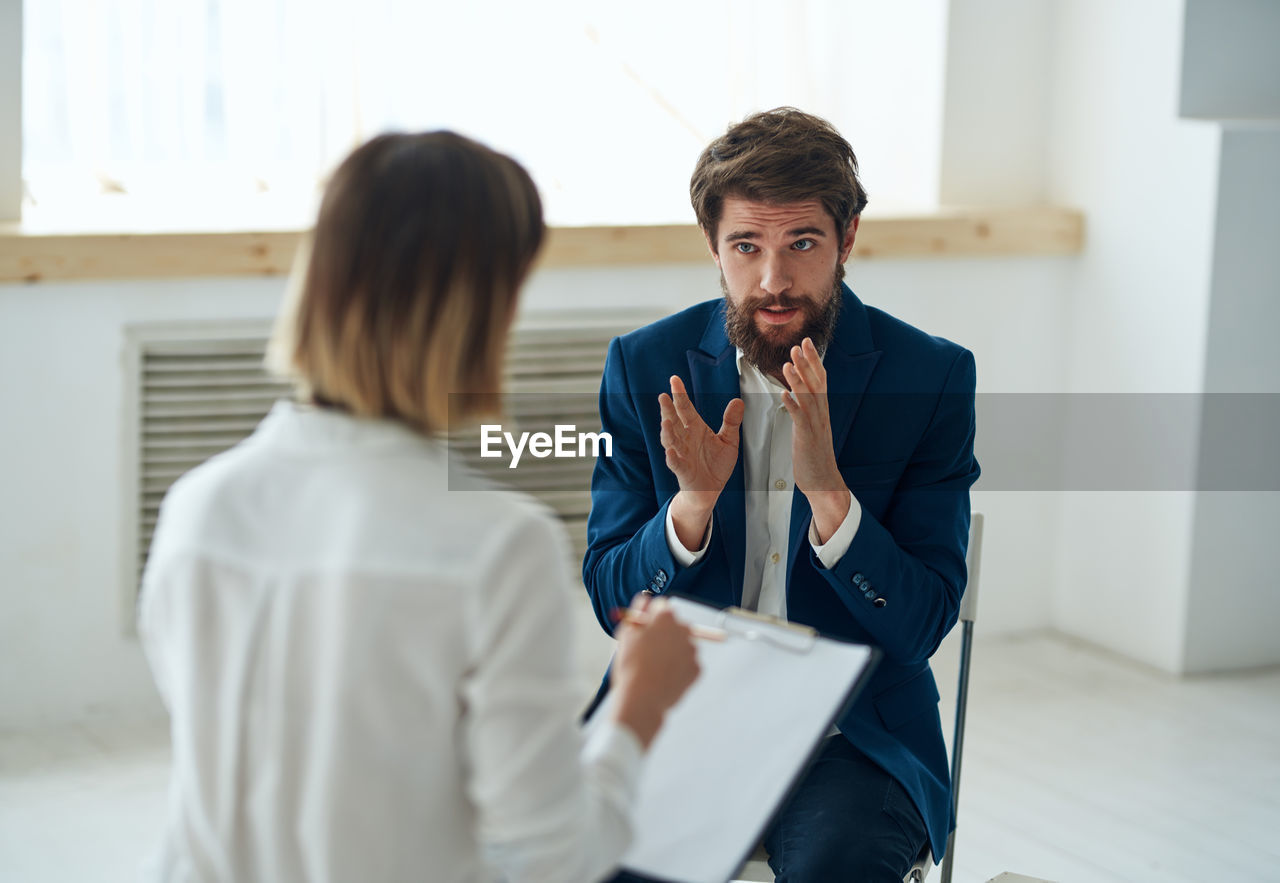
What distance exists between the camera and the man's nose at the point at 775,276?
1.75 meters

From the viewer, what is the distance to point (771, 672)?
4.17ft

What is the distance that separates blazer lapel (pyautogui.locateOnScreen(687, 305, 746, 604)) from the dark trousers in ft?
0.84

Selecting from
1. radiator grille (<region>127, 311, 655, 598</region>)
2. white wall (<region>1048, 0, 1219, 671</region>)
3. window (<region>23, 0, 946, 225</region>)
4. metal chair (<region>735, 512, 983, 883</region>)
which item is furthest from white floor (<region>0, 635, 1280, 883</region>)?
window (<region>23, 0, 946, 225</region>)

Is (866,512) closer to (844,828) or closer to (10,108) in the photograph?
(844,828)

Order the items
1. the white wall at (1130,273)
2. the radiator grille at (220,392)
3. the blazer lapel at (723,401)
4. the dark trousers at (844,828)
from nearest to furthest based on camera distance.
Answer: the dark trousers at (844,828), the blazer lapel at (723,401), the radiator grille at (220,392), the white wall at (1130,273)

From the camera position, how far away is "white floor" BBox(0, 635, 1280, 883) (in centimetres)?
249

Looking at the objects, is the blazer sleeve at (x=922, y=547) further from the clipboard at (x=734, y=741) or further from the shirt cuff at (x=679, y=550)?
the clipboard at (x=734, y=741)

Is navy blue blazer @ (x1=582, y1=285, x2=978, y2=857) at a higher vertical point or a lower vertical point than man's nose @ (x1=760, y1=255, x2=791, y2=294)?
lower

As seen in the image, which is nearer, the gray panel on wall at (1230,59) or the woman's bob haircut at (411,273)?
the woman's bob haircut at (411,273)

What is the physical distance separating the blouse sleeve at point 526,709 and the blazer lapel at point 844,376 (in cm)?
79

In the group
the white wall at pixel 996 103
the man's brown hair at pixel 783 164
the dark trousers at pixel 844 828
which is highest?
the white wall at pixel 996 103

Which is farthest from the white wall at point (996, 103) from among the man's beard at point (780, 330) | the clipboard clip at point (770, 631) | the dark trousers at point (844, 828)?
the clipboard clip at point (770, 631)

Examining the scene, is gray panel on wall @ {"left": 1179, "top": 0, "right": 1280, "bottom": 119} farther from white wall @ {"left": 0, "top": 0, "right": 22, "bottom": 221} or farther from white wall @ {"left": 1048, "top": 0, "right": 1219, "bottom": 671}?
white wall @ {"left": 0, "top": 0, "right": 22, "bottom": 221}

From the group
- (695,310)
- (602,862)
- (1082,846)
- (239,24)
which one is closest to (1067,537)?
(1082,846)
